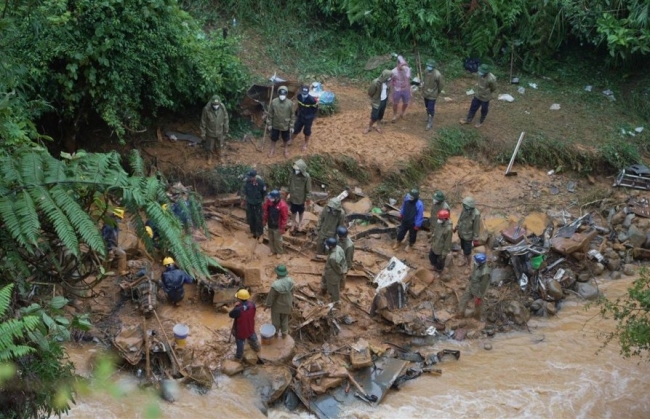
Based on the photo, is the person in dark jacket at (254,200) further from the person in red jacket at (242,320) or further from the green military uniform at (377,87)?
the green military uniform at (377,87)

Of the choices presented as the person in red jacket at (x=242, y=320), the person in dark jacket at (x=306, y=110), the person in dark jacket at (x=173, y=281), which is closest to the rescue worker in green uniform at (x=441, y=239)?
the person in dark jacket at (x=306, y=110)

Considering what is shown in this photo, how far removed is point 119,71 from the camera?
11.7 metres

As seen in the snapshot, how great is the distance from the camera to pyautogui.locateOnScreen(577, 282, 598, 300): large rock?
12.3 m

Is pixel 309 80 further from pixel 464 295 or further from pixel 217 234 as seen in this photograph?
pixel 464 295

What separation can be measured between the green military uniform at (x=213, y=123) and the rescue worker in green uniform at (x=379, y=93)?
117 inches

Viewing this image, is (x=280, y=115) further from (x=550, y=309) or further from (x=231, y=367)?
(x=550, y=309)

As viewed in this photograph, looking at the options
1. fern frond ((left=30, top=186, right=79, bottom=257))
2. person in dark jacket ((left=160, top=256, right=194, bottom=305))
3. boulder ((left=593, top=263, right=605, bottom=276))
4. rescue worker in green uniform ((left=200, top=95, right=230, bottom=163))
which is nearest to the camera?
fern frond ((left=30, top=186, right=79, bottom=257))

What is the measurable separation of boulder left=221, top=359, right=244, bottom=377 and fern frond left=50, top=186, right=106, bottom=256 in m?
5.54

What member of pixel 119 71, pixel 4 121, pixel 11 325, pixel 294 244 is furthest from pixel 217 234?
pixel 11 325

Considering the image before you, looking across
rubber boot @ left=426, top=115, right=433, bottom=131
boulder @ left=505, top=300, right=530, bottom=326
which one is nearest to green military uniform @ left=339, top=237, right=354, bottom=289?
boulder @ left=505, top=300, right=530, bottom=326

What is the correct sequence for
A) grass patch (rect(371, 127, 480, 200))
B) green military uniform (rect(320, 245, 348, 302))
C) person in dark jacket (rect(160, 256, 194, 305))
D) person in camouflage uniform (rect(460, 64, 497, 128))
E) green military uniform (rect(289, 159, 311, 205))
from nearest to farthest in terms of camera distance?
person in dark jacket (rect(160, 256, 194, 305))
green military uniform (rect(320, 245, 348, 302))
green military uniform (rect(289, 159, 311, 205))
grass patch (rect(371, 127, 480, 200))
person in camouflage uniform (rect(460, 64, 497, 128))

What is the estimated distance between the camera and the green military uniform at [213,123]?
12977 mm

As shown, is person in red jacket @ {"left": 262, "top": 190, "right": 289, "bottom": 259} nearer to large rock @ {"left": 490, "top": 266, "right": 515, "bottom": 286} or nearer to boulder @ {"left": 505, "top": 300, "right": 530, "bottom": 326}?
large rock @ {"left": 490, "top": 266, "right": 515, "bottom": 286}

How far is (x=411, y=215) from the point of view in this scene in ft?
40.3
